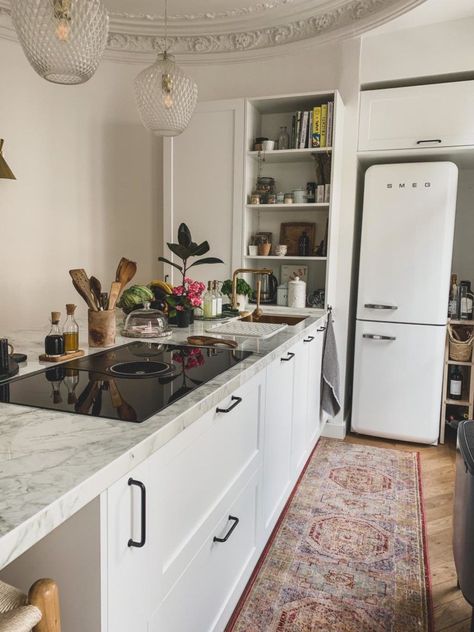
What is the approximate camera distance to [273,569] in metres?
1.98

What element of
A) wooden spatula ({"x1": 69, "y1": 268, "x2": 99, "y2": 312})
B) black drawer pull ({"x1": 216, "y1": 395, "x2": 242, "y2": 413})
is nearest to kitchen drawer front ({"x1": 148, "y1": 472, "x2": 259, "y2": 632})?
black drawer pull ({"x1": 216, "y1": 395, "x2": 242, "y2": 413})

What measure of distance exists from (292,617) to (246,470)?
556mm

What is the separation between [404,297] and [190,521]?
94.4 inches

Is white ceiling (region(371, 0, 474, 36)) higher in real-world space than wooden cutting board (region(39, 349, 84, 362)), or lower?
higher

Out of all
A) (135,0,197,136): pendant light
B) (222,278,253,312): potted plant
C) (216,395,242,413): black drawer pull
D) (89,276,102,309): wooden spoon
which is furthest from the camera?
(222,278,253,312): potted plant

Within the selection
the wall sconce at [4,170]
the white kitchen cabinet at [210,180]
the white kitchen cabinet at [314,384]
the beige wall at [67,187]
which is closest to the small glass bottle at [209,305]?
the white kitchen cabinet at [314,384]

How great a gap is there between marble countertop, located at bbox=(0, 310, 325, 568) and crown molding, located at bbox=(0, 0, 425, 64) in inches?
108

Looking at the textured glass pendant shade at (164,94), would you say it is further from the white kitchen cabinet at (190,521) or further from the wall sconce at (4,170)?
the wall sconce at (4,170)

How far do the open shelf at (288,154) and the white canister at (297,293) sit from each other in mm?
842

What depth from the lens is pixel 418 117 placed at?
306 centimetres

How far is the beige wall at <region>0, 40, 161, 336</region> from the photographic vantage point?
10.7 ft

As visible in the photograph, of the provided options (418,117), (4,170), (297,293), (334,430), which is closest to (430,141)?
(418,117)

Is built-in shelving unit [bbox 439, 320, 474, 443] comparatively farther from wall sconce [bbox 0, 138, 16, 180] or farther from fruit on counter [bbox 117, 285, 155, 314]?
wall sconce [bbox 0, 138, 16, 180]

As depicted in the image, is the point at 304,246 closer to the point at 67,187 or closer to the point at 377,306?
the point at 377,306
